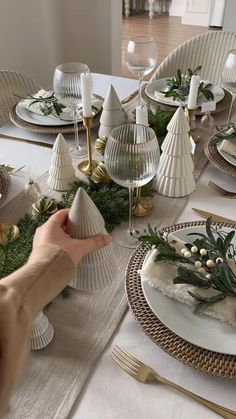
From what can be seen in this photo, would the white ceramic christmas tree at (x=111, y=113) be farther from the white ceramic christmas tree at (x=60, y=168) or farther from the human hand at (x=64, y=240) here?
the human hand at (x=64, y=240)

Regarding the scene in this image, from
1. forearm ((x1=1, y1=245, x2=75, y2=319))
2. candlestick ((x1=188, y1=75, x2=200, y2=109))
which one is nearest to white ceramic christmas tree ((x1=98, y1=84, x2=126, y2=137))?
candlestick ((x1=188, y1=75, x2=200, y2=109))

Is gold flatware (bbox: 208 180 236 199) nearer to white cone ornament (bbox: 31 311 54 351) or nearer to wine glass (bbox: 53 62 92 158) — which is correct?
wine glass (bbox: 53 62 92 158)

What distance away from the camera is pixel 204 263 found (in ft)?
2.11

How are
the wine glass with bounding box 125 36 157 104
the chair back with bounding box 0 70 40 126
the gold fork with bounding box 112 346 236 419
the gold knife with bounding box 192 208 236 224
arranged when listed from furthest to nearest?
the chair back with bounding box 0 70 40 126 < the wine glass with bounding box 125 36 157 104 < the gold knife with bounding box 192 208 236 224 < the gold fork with bounding box 112 346 236 419

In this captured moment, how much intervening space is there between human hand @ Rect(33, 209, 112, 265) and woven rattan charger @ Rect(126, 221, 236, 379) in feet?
0.37

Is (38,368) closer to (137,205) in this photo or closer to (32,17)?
(137,205)

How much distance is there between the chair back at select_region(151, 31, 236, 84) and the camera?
1.77 m

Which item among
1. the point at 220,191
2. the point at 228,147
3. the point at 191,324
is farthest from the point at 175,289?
the point at 228,147

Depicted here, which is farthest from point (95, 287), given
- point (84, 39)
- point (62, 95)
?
point (84, 39)

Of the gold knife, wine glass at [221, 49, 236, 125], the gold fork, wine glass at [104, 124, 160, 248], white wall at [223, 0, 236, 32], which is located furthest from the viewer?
white wall at [223, 0, 236, 32]

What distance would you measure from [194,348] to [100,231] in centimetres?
21

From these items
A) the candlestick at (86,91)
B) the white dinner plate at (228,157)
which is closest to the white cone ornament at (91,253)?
the candlestick at (86,91)

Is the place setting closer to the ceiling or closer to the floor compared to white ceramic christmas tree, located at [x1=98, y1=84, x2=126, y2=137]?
closer to the floor

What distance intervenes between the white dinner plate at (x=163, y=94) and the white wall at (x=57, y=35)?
1.29 meters
